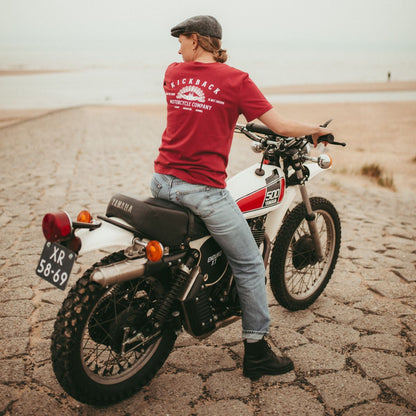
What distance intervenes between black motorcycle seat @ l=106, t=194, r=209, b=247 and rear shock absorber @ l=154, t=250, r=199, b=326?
0.50 feet

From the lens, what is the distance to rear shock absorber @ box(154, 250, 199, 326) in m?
2.87

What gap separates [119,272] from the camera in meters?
2.54

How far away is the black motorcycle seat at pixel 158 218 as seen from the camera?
2.66 m

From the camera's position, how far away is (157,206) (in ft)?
8.84

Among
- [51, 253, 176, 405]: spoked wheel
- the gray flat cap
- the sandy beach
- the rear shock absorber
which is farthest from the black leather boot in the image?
the sandy beach

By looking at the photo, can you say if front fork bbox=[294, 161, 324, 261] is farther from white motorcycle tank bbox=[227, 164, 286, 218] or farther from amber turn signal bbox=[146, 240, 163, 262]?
amber turn signal bbox=[146, 240, 163, 262]

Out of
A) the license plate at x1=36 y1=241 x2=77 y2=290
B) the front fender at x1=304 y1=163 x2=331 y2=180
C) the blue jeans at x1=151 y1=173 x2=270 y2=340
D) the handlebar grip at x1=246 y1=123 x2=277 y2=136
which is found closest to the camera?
the license plate at x1=36 y1=241 x2=77 y2=290

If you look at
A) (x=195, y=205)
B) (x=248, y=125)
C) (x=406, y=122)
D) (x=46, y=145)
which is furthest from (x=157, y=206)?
(x=406, y=122)

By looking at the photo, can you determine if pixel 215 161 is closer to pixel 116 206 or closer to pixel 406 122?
pixel 116 206

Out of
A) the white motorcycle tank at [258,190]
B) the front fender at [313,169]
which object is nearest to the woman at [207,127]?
the white motorcycle tank at [258,190]

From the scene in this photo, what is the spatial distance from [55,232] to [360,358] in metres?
2.52

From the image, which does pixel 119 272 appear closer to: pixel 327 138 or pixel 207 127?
pixel 207 127

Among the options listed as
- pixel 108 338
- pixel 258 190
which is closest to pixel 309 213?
pixel 258 190

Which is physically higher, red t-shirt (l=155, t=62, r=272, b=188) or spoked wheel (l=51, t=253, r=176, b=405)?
red t-shirt (l=155, t=62, r=272, b=188)
